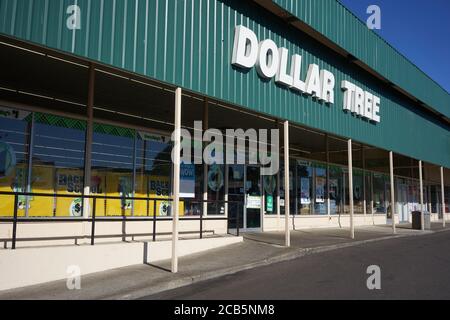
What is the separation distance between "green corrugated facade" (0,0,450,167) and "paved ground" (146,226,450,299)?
4382 mm

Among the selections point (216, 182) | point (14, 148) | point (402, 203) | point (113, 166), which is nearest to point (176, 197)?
point (113, 166)

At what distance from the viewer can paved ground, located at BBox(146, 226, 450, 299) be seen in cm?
806

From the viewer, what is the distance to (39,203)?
11.6 meters

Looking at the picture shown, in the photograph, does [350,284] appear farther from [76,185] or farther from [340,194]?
[340,194]

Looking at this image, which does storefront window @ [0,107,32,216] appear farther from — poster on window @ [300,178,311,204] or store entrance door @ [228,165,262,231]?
poster on window @ [300,178,311,204]

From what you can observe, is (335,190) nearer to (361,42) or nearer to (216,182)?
(361,42)

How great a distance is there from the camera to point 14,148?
39.5 ft

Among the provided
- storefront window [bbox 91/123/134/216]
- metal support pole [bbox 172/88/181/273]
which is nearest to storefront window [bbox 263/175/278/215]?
storefront window [bbox 91/123/134/216]

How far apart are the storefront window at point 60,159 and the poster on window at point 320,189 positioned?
1335cm

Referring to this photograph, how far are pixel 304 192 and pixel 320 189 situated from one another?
5.13 ft

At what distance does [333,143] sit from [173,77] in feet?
45.8

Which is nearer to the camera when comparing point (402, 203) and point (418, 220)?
point (418, 220)

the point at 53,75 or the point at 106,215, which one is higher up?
the point at 53,75
